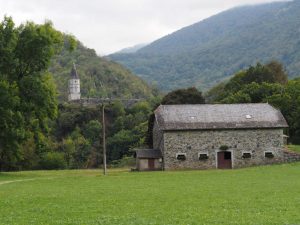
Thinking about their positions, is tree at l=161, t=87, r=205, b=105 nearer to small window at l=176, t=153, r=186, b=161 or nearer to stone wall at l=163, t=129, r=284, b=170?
stone wall at l=163, t=129, r=284, b=170

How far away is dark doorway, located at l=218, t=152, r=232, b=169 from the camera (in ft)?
176

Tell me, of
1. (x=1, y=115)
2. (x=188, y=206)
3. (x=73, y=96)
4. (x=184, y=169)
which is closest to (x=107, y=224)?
(x=188, y=206)

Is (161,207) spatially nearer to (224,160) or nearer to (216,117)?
(216,117)

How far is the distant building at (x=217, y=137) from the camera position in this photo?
174 feet

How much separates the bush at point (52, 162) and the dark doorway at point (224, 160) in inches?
1096

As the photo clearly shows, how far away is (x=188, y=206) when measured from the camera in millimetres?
19328

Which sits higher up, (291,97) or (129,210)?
(291,97)

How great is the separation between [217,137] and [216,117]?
1893 millimetres

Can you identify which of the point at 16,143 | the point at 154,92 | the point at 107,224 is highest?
the point at 154,92

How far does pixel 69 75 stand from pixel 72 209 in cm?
13025

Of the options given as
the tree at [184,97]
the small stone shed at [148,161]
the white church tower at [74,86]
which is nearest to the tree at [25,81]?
the small stone shed at [148,161]

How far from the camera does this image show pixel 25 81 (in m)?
46.2

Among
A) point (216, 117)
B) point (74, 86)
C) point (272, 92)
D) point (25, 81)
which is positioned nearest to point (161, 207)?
point (25, 81)

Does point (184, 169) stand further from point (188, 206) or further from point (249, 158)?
point (188, 206)
